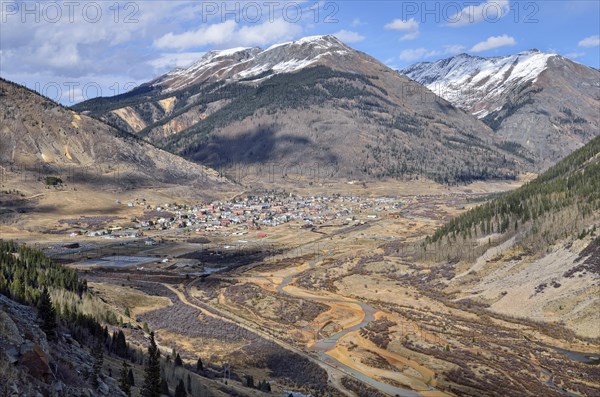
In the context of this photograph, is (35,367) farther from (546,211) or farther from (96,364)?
(546,211)

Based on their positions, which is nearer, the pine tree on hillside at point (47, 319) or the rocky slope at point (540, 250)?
the pine tree on hillside at point (47, 319)

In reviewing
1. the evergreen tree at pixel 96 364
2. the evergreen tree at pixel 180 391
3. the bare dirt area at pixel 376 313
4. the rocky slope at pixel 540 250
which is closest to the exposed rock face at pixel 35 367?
the evergreen tree at pixel 96 364

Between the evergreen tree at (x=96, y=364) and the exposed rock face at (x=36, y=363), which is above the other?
the exposed rock face at (x=36, y=363)

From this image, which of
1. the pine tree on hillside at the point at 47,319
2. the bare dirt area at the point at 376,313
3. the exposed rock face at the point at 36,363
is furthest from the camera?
the bare dirt area at the point at 376,313

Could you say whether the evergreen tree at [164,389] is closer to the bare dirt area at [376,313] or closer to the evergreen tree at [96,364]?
the evergreen tree at [96,364]

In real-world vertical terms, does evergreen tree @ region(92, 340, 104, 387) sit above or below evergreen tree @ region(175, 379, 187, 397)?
above

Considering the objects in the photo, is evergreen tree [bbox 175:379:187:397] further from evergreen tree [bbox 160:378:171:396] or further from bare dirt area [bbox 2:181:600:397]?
bare dirt area [bbox 2:181:600:397]

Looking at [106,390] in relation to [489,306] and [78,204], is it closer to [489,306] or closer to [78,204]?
[489,306]

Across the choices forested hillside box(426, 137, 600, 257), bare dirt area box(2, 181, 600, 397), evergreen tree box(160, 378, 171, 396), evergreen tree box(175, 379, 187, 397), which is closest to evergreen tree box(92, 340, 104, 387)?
evergreen tree box(160, 378, 171, 396)

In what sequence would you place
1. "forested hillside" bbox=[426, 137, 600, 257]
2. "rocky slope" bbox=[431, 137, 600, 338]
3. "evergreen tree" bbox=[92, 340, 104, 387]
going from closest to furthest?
"evergreen tree" bbox=[92, 340, 104, 387]
"rocky slope" bbox=[431, 137, 600, 338]
"forested hillside" bbox=[426, 137, 600, 257]

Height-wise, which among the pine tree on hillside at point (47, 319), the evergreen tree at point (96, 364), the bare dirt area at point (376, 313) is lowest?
the bare dirt area at point (376, 313)

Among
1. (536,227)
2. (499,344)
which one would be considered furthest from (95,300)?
(536,227)

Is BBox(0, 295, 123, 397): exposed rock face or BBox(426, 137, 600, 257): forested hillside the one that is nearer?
BBox(0, 295, 123, 397): exposed rock face
